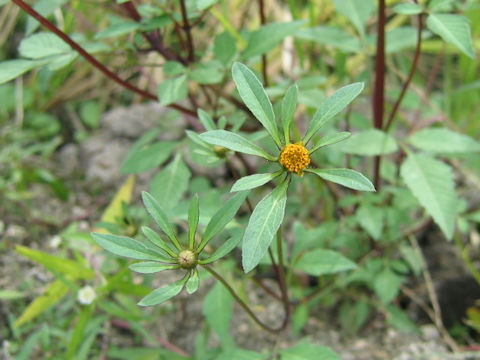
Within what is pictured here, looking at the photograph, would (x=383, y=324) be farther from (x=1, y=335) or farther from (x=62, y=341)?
(x=1, y=335)

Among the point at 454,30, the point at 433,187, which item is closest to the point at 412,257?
the point at 433,187

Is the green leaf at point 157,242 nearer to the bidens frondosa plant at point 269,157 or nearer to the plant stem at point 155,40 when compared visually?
the bidens frondosa plant at point 269,157

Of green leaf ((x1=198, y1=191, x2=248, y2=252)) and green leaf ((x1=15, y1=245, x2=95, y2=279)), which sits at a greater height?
green leaf ((x1=198, y1=191, x2=248, y2=252))

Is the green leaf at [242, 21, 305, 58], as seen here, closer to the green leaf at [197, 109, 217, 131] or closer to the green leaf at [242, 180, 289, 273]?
the green leaf at [197, 109, 217, 131]

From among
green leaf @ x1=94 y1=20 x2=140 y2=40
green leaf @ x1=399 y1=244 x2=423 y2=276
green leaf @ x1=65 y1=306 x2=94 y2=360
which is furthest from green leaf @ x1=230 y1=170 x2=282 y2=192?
green leaf @ x1=399 y1=244 x2=423 y2=276

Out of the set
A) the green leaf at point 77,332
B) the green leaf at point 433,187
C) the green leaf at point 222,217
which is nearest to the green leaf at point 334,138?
the green leaf at point 222,217
